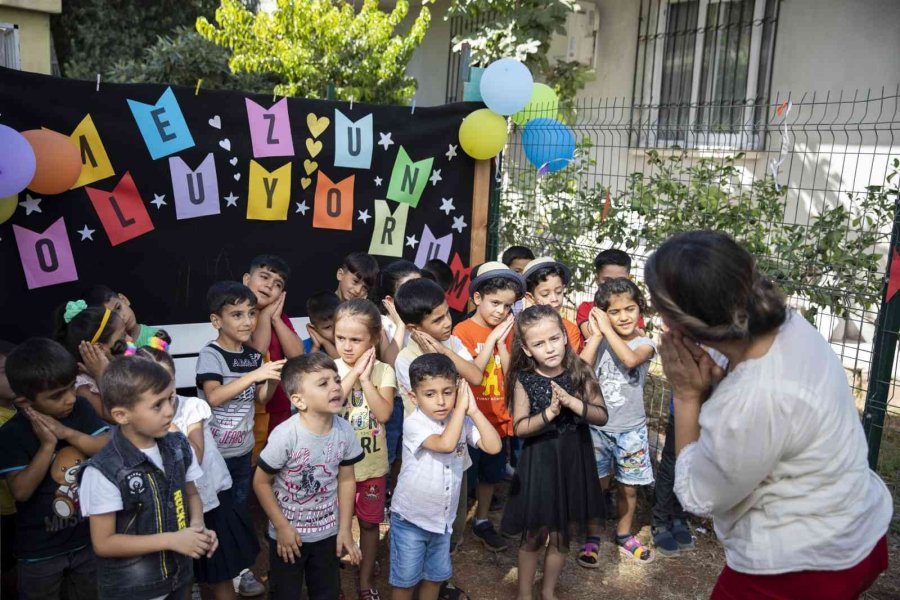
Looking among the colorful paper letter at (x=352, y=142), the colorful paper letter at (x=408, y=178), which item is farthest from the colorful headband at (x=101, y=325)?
the colorful paper letter at (x=408, y=178)

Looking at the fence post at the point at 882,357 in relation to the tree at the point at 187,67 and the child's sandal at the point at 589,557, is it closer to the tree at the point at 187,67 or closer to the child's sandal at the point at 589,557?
the child's sandal at the point at 589,557

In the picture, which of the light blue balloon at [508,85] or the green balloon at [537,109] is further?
the green balloon at [537,109]

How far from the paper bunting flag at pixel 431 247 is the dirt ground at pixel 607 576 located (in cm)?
192

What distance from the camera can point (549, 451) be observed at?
10.9 feet

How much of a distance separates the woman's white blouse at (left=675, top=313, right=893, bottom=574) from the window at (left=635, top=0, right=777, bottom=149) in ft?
18.6

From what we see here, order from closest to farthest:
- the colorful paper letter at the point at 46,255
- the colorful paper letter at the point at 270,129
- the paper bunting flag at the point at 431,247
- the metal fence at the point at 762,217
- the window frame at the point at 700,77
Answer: the colorful paper letter at the point at 46,255, the metal fence at the point at 762,217, the colorful paper letter at the point at 270,129, the paper bunting flag at the point at 431,247, the window frame at the point at 700,77

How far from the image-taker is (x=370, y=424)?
3414 mm

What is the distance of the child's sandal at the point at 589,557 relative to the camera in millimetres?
3900

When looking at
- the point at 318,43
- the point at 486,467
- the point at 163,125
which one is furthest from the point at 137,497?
the point at 318,43

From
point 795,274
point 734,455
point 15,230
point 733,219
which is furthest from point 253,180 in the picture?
point 734,455

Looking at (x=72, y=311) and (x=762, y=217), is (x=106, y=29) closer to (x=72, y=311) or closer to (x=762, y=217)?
(x=72, y=311)

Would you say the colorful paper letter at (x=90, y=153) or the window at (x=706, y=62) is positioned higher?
the window at (x=706, y=62)

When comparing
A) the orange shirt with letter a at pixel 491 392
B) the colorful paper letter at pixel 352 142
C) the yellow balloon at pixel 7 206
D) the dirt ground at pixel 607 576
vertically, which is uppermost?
the colorful paper letter at pixel 352 142

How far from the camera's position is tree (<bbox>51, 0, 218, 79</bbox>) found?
1181 cm
